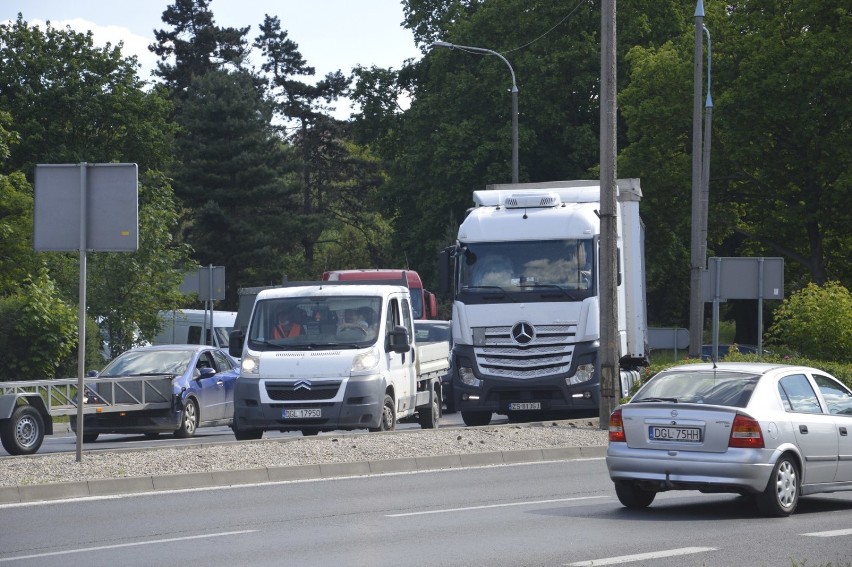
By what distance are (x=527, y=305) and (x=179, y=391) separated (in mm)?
5891

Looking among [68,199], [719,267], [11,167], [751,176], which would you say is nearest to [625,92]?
[751,176]

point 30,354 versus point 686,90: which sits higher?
point 686,90

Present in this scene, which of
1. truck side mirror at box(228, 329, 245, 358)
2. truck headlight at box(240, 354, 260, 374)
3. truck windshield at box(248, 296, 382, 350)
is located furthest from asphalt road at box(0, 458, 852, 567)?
truck side mirror at box(228, 329, 245, 358)

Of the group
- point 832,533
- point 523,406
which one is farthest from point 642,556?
point 523,406

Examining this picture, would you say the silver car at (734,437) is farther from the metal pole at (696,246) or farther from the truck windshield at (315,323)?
the metal pole at (696,246)

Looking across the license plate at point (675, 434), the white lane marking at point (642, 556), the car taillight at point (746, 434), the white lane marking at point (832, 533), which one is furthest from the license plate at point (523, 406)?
the white lane marking at point (642, 556)

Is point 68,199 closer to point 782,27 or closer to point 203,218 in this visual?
point 782,27

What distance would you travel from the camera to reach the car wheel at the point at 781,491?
12.5m

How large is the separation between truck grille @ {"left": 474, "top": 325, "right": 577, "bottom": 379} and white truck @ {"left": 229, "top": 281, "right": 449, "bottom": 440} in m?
1.84

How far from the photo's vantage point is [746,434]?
40.8ft

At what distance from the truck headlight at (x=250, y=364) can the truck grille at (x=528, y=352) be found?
166 inches

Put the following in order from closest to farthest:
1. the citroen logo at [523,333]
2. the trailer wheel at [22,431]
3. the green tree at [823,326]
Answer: the trailer wheel at [22,431], the citroen logo at [523,333], the green tree at [823,326]

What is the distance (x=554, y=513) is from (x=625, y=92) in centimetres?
3579

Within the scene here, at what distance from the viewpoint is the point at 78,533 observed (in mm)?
11508
